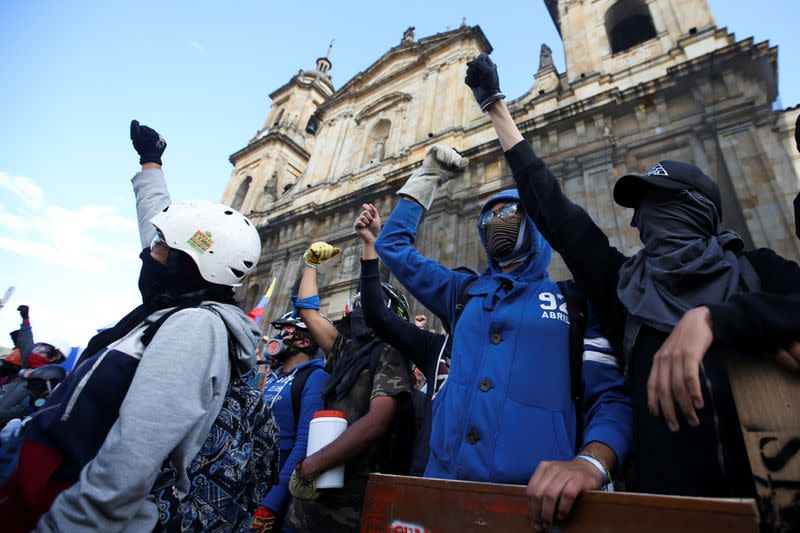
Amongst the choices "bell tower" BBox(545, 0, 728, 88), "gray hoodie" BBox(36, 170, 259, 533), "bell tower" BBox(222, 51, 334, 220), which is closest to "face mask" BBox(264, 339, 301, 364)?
"gray hoodie" BBox(36, 170, 259, 533)

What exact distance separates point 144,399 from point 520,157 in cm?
178

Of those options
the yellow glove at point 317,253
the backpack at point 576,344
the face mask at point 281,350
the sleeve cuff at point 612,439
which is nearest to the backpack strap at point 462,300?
the backpack at point 576,344

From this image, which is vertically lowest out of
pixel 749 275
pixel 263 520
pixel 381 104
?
pixel 263 520

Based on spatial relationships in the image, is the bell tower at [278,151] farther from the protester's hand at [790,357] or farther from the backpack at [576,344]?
the protester's hand at [790,357]

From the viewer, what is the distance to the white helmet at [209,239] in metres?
1.86

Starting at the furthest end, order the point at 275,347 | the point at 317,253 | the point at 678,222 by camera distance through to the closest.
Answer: the point at 275,347, the point at 317,253, the point at 678,222

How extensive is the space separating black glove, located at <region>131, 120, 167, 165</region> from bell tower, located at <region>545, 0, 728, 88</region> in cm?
1028

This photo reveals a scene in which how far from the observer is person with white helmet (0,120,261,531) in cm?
118

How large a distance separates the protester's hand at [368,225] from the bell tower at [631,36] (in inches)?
378

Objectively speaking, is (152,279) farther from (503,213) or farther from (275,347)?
(275,347)

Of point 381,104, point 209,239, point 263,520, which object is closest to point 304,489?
point 263,520

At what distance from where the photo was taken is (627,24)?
1188 centimetres

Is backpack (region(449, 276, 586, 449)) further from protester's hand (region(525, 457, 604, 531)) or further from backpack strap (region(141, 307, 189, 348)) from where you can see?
backpack strap (region(141, 307, 189, 348))

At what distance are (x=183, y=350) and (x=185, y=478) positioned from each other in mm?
Answer: 482
